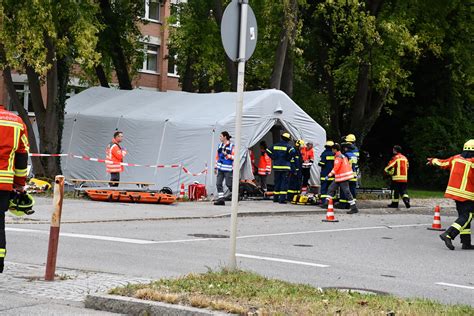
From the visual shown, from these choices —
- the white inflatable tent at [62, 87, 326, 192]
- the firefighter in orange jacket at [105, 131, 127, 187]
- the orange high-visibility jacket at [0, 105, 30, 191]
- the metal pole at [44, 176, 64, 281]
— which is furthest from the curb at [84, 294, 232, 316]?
the white inflatable tent at [62, 87, 326, 192]

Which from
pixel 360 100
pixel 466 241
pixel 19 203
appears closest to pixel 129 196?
pixel 466 241

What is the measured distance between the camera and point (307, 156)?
27.2 m

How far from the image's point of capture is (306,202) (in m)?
25.2

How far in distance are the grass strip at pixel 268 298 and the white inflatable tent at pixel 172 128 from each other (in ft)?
54.9

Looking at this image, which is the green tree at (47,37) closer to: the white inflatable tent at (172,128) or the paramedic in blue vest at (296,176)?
the white inflatable tent at (172,128)

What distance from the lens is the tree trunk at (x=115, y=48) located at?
33062 mm

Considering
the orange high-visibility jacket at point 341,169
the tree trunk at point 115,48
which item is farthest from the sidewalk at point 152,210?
the tree trunk at point 115,48

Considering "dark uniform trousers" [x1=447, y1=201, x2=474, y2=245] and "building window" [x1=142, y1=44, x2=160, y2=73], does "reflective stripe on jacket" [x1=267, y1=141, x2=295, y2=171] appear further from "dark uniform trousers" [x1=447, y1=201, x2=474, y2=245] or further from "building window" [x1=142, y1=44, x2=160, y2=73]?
"building window" [x1=142, y1=44, x2=160, y2=73]

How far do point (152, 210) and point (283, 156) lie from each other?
569cm

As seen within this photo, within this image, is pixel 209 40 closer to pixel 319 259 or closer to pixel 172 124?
A: pixel 172 124

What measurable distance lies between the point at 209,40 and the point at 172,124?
7.93 m

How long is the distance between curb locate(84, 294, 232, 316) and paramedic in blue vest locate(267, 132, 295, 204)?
1678 centimetres

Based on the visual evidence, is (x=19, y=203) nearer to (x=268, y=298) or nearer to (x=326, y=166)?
(x=268, y=298)

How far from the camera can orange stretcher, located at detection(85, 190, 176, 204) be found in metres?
21.8
